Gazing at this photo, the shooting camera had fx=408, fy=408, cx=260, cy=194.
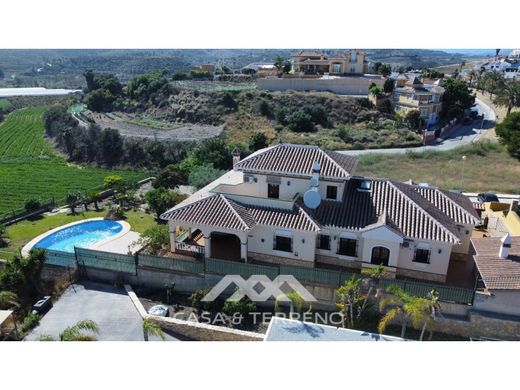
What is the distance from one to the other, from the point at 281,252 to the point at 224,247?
12.0 ft

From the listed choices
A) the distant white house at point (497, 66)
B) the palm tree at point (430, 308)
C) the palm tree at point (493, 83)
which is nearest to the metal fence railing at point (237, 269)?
the palm tree at point (430, 308)

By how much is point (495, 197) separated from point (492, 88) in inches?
2718

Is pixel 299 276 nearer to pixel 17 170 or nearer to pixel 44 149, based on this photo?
pixel 17 170

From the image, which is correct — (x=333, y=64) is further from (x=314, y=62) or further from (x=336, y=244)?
(x=336, y=244)

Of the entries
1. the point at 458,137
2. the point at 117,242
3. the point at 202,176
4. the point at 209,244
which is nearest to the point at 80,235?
the point at 117,242

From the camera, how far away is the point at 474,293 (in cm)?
1784

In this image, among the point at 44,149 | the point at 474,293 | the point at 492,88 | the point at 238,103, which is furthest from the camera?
the point at 492,88

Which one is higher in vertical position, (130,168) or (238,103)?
(238,103)

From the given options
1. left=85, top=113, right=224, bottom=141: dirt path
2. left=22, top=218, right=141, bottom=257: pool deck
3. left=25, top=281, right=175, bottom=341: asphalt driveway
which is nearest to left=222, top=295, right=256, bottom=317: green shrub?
left=25, top=281, right=175, bottom=341: asphalt driveway

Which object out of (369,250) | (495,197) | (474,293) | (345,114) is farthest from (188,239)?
(345,114)

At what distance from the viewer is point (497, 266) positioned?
18484 millimetres

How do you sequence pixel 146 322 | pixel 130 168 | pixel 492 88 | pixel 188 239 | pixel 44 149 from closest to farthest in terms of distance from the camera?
1. pixel 146 322
2. pixel 188 239
3. pixel 130 168
4. pixel 44 149
5. pixel 492 88

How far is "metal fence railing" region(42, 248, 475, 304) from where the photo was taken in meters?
18.4

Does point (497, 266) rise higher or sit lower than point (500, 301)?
higher
